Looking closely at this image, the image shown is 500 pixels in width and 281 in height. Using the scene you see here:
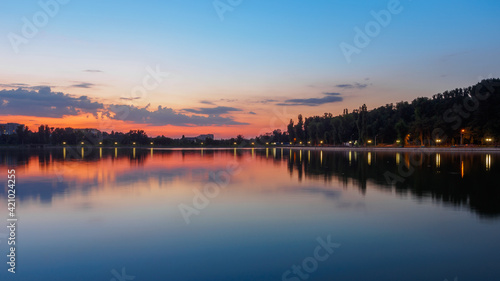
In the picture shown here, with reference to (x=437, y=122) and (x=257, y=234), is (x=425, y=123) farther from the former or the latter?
(x=257, y=234)

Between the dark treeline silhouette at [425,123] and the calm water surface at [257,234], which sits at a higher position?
the dark treeline silhouette at [425,123]

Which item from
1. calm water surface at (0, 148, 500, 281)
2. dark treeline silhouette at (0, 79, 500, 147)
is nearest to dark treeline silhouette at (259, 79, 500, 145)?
dark treeline silhouette at (0, 79, 500, 147)

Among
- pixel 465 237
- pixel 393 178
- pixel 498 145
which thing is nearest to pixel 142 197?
pixel 465 237

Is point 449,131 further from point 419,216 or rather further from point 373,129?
point 419,216

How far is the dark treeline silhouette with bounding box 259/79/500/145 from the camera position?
66.1m

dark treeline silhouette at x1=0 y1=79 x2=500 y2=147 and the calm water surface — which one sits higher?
dark treeline silhouette at x1=0 y1=79 x2=500 y2=147

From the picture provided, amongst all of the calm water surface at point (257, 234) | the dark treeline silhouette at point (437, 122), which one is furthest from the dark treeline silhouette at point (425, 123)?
the calm water surface at point (257, 234)

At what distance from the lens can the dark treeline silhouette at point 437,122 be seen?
66062 millimetres

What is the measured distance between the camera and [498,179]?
18.3 metres

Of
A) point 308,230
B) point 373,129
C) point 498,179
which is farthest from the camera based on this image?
point 373,129

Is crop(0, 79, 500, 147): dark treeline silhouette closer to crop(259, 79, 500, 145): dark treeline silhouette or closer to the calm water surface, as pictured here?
crop(259, 79, 500, 145): dark treeline silhouette

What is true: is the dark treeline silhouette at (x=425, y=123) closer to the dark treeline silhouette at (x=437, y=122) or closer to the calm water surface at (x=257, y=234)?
the dark treeline silhouette at (x=437, y=122)

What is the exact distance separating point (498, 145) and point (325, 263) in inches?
2816

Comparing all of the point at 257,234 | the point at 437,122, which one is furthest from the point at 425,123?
the point at 257,234
